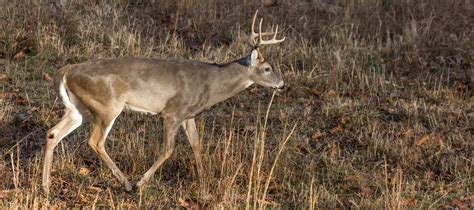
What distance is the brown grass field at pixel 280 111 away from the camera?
784 cm

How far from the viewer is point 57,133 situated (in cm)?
Answer: 813

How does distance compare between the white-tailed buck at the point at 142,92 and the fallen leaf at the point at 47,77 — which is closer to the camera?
the white-tailed buck at the point at 142,92

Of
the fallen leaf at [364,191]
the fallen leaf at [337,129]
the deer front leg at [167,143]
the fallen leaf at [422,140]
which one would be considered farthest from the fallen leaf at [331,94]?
the deer front leg at [167,143]

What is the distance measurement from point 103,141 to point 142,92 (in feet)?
2.13

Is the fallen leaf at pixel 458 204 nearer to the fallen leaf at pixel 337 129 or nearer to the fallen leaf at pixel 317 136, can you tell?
the fallen leaf at pixel 317 136

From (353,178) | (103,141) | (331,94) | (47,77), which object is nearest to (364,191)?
(353,178)

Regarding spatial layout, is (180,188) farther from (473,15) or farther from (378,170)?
(473,15)

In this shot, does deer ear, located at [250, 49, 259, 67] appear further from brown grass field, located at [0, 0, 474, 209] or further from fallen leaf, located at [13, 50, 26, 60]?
fallen leaf, located at [13, 50, 26, 60]

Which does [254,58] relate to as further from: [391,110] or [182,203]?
[391,110]

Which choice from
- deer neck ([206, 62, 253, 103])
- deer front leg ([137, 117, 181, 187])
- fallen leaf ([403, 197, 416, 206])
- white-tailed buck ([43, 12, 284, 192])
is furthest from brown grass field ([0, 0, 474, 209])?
deer neck ([206, 62, 253, 103])

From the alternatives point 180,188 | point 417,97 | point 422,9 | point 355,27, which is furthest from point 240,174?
point 422,9

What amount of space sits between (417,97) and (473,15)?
4.70 m

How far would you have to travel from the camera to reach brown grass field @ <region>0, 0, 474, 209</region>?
25.7 ft

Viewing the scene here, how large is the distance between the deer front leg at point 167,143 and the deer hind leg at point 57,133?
0.85 m
